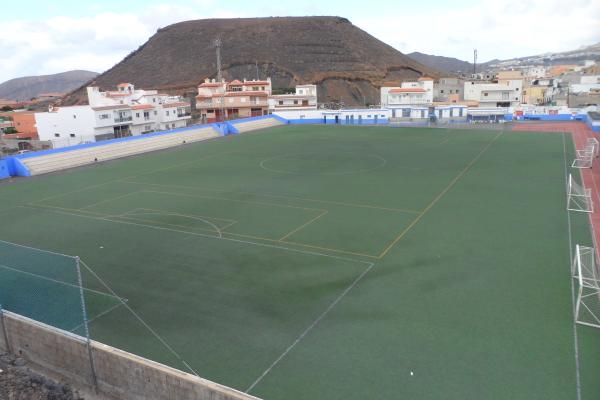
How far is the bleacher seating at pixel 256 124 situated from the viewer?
62466 mm

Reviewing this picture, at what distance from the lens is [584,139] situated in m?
47.4

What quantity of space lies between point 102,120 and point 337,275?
168ft

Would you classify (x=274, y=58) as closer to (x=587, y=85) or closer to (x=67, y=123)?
(x=587, y=85)

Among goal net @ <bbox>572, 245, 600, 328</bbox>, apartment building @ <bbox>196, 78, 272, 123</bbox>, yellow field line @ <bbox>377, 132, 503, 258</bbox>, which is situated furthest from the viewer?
apartment building @ <bbox>196, 78, 272, 123</bbox>

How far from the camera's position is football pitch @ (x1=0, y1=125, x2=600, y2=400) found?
10.8 m

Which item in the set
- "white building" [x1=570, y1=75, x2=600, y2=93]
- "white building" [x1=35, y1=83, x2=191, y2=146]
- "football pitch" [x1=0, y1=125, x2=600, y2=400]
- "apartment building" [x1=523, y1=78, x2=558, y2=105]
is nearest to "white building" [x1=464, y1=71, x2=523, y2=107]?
"white building" [x1=570, y1=75, x2=600, y2=93]

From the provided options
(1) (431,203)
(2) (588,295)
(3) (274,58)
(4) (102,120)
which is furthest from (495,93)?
(2) (588,295)

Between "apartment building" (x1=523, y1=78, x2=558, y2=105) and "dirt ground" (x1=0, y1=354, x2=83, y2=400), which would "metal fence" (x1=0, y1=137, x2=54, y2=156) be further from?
"apartment building" (x1=523, y1=78, x2=558, y2=105)

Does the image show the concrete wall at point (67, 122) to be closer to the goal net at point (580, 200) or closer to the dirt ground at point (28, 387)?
the dirt ground at point (28, 387)

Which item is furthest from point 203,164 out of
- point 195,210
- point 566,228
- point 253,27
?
point 253,27

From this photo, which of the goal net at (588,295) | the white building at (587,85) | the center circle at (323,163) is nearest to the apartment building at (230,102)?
the center circle at (323,163)

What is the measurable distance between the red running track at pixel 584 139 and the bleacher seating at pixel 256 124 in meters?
34.1

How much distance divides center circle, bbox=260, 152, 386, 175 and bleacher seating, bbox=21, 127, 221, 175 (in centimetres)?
1567

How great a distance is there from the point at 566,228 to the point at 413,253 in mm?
7872
